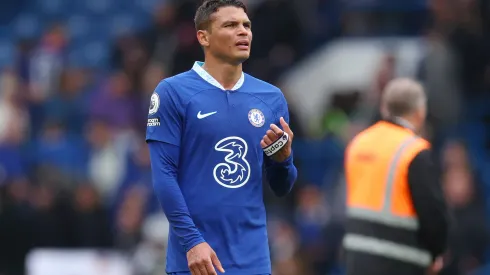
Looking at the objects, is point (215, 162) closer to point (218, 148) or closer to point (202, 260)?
point (218, 148)

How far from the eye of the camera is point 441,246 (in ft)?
23.5

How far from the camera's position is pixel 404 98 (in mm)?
7441

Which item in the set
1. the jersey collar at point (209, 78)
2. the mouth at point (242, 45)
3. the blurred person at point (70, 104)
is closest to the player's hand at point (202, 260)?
the jersey collar at point (209, 78)

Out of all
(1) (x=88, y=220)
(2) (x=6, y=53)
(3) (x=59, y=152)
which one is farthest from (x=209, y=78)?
(2) (x=6, y=53)

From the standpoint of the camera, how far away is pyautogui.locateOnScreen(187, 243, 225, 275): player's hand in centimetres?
584

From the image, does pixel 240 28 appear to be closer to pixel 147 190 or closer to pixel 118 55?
pixel 147 190

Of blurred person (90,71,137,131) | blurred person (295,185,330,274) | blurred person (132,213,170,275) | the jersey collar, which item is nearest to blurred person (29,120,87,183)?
blurred person (90,71,137,131)

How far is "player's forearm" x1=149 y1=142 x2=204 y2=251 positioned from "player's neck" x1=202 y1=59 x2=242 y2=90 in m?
0.48

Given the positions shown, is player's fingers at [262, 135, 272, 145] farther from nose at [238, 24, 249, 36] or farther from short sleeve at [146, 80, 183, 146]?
nose at [238, 24, 249, 36]

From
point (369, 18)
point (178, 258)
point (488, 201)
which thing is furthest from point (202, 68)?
point (369, 18)

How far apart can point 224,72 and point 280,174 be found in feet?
2.06

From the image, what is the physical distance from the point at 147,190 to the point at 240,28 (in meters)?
7.94

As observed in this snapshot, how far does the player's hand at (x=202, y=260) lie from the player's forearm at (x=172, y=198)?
3 cm

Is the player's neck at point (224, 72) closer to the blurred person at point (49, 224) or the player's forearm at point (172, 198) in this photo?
the player's forearm at point (172, 198)
